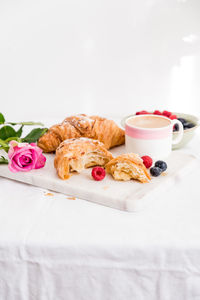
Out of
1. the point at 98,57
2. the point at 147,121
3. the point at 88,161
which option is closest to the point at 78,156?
the point at 88,161

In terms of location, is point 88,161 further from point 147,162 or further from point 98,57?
point 98,57

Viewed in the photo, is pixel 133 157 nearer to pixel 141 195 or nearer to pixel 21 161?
pixel 141 195

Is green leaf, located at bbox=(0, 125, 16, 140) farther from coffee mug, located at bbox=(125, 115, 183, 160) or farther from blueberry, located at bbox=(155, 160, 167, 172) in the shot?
blueberry, located at bbox=(155, 160, 167, 172)

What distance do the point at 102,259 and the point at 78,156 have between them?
0.35 metres

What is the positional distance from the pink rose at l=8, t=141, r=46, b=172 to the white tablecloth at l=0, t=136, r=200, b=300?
0.25 m

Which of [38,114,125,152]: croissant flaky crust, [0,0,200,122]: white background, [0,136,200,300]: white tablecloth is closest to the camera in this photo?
[0,136,200,300]: white tablecloth

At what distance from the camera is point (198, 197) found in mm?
998

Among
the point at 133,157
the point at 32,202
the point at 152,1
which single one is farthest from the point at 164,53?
the point at 32,202

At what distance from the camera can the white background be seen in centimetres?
209

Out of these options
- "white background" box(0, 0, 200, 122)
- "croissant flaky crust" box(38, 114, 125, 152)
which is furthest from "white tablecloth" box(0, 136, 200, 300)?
"white background" box(0, 0, 200, 122)

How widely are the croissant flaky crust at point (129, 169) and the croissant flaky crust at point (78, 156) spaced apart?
0.08m

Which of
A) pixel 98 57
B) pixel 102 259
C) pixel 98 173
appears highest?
pixel 98 57

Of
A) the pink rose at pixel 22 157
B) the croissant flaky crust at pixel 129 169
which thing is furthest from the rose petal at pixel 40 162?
the croissant flaky crust at pixel 129 169

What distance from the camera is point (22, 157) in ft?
3.68
